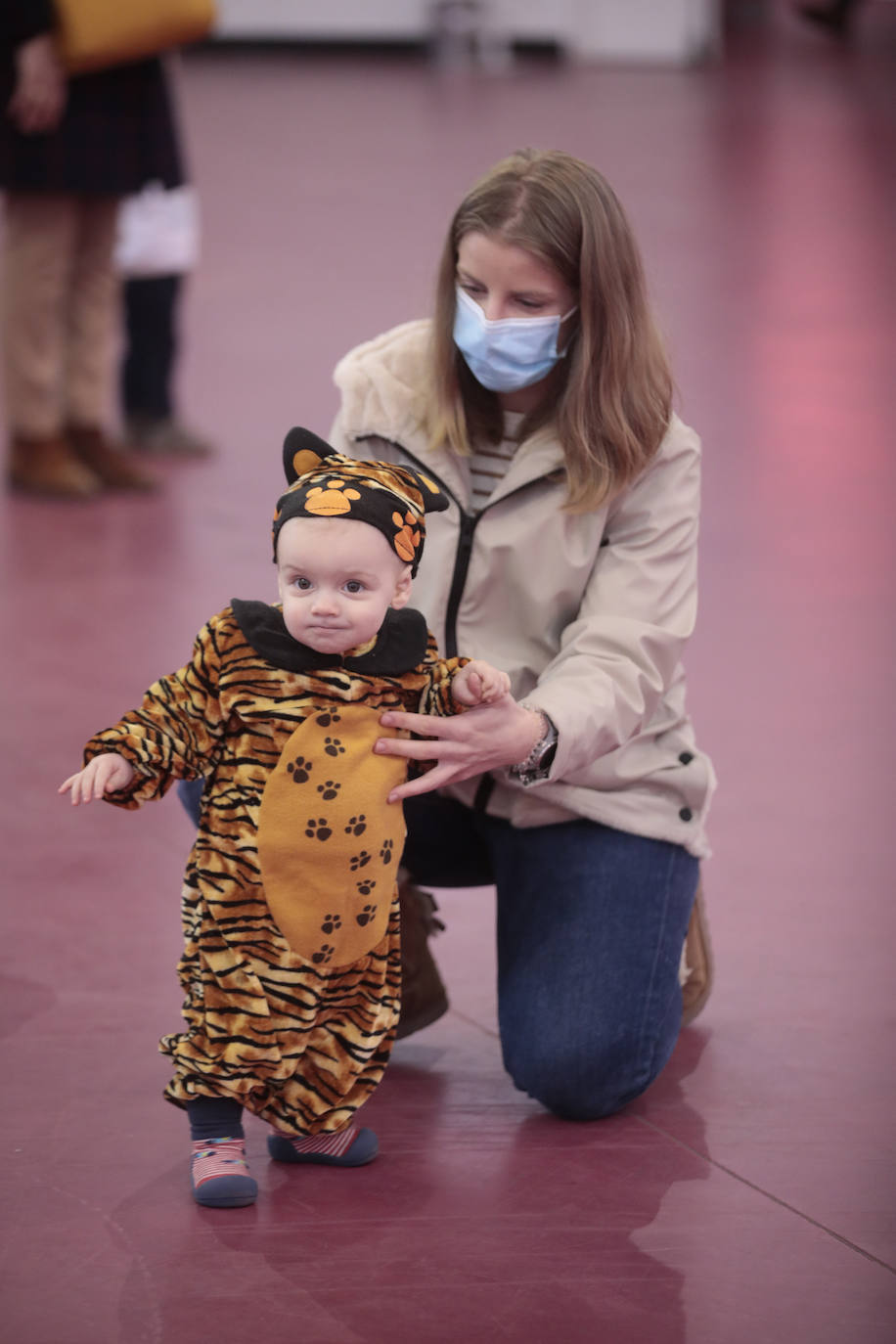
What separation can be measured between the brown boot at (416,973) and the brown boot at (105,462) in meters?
2.52

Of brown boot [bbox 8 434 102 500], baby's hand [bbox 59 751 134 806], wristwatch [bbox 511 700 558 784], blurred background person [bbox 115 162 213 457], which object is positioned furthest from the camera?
blurred background person [bbox 115 162 213 457]

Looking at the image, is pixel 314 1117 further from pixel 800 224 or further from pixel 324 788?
pixel 800 224

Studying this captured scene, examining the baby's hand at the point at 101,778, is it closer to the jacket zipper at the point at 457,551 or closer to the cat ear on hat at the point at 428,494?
the cat ear on hat at the point at 428,494

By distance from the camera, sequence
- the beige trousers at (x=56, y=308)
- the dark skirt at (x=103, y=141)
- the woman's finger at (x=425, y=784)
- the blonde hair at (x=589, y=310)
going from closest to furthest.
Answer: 1. the woman's finger at (x=425, y=784)
2. the blonde hair at (x=589, y=310)
3. the dark skirt at (x=103, y=141)
4. the beige trousers at (x=56, y=308)

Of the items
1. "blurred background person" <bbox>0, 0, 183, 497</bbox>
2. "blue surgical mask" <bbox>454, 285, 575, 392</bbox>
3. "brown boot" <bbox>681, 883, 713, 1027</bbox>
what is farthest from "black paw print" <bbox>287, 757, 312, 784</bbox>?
"blurred background person" <bbox>0, 0, 183, 497</bbox>

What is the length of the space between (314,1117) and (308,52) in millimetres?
10478

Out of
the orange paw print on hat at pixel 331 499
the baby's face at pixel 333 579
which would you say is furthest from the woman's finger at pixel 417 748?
the orange paw print on hat at pixel 331 499

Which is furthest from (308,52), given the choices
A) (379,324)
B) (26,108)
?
(26,108)

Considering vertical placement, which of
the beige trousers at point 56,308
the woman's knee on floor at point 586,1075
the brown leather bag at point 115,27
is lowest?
the woman's knee on floor at point 586,1075

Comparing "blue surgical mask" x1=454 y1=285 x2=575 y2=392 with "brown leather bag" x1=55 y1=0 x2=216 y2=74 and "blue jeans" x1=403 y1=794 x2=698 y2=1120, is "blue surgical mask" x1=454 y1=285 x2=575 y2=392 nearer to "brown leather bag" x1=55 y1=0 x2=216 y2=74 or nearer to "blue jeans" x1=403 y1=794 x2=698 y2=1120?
"blue jeans" x1=403 y1=794 x2=698 y2=1120

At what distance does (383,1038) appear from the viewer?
201 centimetres

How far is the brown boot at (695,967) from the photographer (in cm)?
241

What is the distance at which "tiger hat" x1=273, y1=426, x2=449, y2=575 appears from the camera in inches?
72.5

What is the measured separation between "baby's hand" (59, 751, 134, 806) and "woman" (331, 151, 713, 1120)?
1.56 ft
